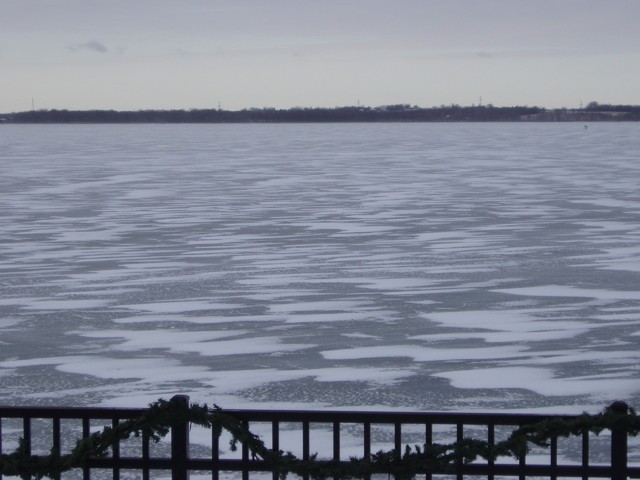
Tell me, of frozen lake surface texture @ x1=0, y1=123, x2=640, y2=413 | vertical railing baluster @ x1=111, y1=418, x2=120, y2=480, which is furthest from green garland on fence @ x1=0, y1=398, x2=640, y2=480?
frozen lake surface texture @ x1=0, y1=123, x2=640, y2=413

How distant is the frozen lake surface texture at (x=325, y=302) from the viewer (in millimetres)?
8141

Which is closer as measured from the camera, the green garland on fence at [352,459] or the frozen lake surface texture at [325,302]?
the green garland on fence at [352,459]

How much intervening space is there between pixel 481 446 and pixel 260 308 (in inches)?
310

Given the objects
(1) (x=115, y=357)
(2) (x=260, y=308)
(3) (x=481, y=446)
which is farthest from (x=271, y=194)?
(3) (x=481, y=446)

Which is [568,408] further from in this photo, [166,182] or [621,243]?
[166,182]

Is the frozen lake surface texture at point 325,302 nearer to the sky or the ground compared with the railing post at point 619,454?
nearer to the ground

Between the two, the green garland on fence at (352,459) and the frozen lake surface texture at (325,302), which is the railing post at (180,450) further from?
the frozen lake surface texture at (325,302)

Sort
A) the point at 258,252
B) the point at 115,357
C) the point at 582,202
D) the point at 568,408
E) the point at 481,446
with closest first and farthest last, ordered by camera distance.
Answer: the point at 481,446 → the point at 568,408 → the point at 115,357 → the point at 258,252 → the point at 582,202

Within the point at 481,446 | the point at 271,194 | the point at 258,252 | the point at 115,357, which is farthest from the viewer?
the point at 271,194

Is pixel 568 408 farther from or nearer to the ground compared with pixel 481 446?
nearer to the ground

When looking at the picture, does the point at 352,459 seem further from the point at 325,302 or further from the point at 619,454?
the point at 325,302

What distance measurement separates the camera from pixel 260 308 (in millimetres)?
11375

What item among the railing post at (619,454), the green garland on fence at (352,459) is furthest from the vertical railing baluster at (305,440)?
the railing post at (619,454)

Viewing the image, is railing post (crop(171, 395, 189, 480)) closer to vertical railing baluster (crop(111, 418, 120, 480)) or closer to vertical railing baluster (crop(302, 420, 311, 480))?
vertical railing baluster (crop(111, 418, 120, 480))
